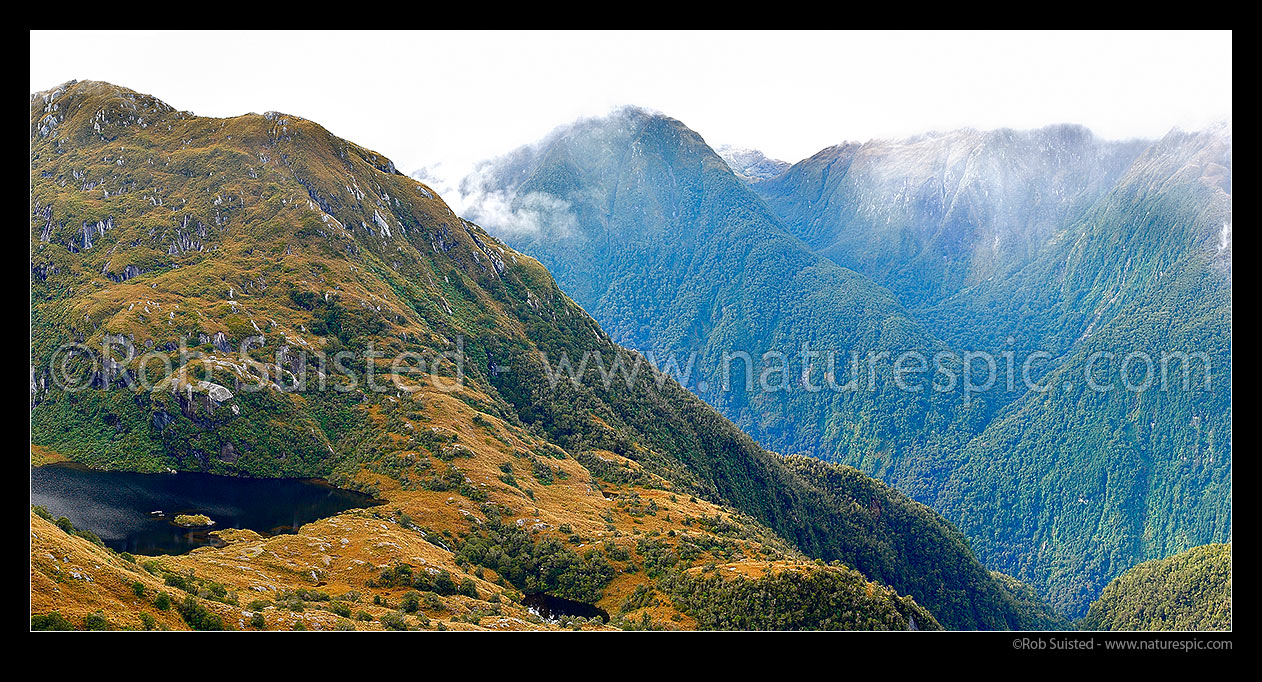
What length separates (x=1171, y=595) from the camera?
520 feet

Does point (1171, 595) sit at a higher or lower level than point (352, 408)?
lower

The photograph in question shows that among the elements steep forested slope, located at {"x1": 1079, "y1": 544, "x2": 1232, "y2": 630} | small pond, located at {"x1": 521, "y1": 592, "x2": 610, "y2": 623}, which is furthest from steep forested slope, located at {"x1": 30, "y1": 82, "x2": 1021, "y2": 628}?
steep forested slope, located at {"x1": 1079, "y1": 544, "x2": 1232, "y2": 630}

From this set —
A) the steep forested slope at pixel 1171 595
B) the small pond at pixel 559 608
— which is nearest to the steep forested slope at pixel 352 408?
the small pond at pixel 559 608

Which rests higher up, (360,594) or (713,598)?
(360,594)

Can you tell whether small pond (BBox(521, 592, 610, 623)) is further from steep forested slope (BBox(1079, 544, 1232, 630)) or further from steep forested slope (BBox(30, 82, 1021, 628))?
steep forested slope (BBox(1079, 544, 1232, 630))

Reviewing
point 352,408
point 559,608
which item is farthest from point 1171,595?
point 352,408

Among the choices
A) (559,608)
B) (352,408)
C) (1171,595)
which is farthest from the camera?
(1171,595)

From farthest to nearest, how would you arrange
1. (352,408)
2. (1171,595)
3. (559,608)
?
(1171,595) < (352,408) < (559,608)

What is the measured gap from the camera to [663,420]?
19325cm

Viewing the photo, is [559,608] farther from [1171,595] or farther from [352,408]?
[1171,595]

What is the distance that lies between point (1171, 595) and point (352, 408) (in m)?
174
